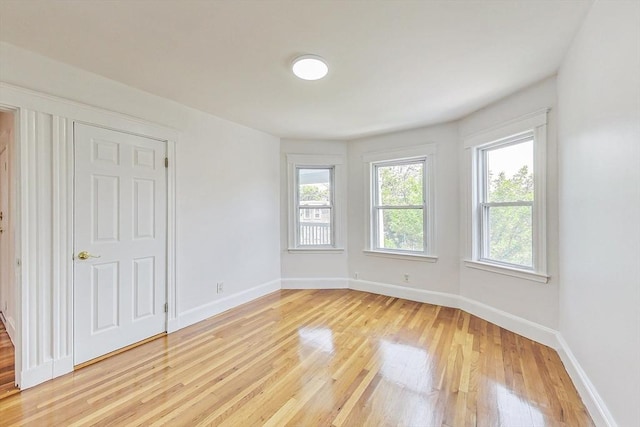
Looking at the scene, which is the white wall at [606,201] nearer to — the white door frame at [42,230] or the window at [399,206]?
the window at [399,206]

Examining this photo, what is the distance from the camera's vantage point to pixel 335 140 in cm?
456

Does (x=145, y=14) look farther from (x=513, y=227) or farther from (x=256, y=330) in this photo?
(x=513, y=227)

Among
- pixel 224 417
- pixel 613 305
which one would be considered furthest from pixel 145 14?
pixel 613 305

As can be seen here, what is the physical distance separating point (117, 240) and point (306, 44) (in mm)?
2320

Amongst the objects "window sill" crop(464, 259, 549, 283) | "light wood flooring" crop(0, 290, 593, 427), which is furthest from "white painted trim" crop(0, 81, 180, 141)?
"window sill" crop(464, 259, 549, 283)

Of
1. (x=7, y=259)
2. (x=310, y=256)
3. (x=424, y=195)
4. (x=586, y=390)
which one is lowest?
(x=586, y=390)

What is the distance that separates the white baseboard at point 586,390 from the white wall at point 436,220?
1.47 meters

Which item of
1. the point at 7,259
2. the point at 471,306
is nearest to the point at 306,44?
the point at 471,306

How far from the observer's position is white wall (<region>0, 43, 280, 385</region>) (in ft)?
6.93

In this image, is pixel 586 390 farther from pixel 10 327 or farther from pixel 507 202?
pixel 10 327

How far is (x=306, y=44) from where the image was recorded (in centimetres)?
198

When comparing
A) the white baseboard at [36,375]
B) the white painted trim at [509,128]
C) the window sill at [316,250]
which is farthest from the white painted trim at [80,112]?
the white painted trim at [509,128]

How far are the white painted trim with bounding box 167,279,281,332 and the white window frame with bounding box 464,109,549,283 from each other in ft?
9.01

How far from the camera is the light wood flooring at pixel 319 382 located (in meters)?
1.75
